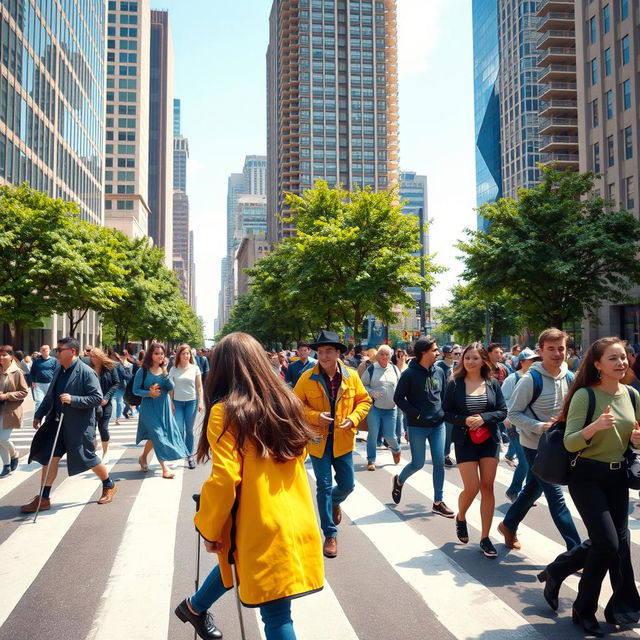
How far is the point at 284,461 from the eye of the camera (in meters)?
2.96

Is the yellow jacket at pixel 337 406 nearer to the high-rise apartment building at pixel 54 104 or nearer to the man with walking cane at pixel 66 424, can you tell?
the man with walking cane at pixel 66 424

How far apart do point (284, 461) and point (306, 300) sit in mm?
26798

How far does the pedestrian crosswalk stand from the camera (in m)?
4.00

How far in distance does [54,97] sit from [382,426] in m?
47.7

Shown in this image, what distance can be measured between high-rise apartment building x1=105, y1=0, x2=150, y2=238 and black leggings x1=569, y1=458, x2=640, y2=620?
9658 centimetres

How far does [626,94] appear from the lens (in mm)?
39719

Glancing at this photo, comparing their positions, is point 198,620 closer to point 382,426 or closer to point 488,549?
point 488,549

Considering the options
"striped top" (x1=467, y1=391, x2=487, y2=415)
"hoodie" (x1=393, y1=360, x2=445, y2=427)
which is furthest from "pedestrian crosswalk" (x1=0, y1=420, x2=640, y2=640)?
"striped top" (x1=467, y1=391, x2=487, y2=415)

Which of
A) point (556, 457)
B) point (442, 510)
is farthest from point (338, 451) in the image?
point (556, 457)

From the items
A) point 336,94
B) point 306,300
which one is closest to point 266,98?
point 336,94

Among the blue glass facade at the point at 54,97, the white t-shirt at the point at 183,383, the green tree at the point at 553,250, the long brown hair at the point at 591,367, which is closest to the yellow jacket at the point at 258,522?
the long brown hair at the point at 591,367

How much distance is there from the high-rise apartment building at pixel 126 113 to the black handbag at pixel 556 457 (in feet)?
316

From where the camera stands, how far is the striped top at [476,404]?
18.9 feet

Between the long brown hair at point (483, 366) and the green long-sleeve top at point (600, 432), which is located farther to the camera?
the long brown hair at point (483, 366)
